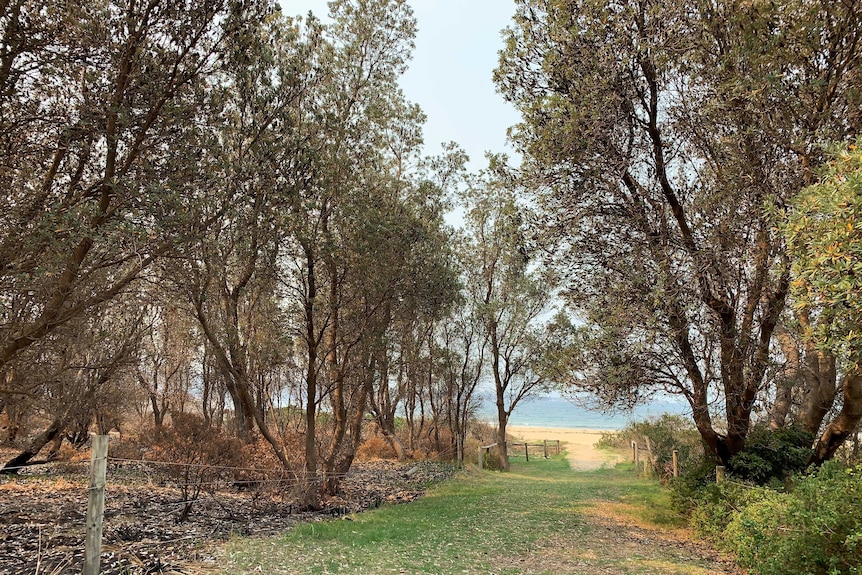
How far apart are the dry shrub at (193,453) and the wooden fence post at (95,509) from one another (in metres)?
5.52

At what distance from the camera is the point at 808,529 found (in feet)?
18.7

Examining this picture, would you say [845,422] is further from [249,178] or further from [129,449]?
[129,449]

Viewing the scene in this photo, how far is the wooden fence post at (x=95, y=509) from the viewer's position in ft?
17.5

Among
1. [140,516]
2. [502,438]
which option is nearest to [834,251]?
[140,516]

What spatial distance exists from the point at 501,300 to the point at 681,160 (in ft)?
46.2

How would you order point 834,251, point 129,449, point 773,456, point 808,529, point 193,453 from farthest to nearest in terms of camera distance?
1. point 129,449
2. point 193,453
3. point 773,456
4. point 808,529
5. point 834,251

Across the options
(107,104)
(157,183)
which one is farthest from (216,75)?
(157,183)

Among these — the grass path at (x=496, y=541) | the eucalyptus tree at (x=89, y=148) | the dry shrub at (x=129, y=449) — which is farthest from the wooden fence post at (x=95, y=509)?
the dry shrub at (x=129, y=449)

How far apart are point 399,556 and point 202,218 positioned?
5.95 meters

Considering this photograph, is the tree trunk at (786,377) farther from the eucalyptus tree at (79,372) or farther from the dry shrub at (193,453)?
the eucalyptus tree at (79,372)

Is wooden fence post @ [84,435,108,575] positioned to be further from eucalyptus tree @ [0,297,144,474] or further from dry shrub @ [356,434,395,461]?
dry shrub @ [356,434,395,461]

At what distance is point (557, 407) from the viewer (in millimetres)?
157125

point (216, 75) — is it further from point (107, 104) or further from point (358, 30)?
point (358, 30)

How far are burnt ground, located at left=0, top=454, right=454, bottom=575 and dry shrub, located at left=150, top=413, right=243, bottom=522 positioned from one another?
31 cm
